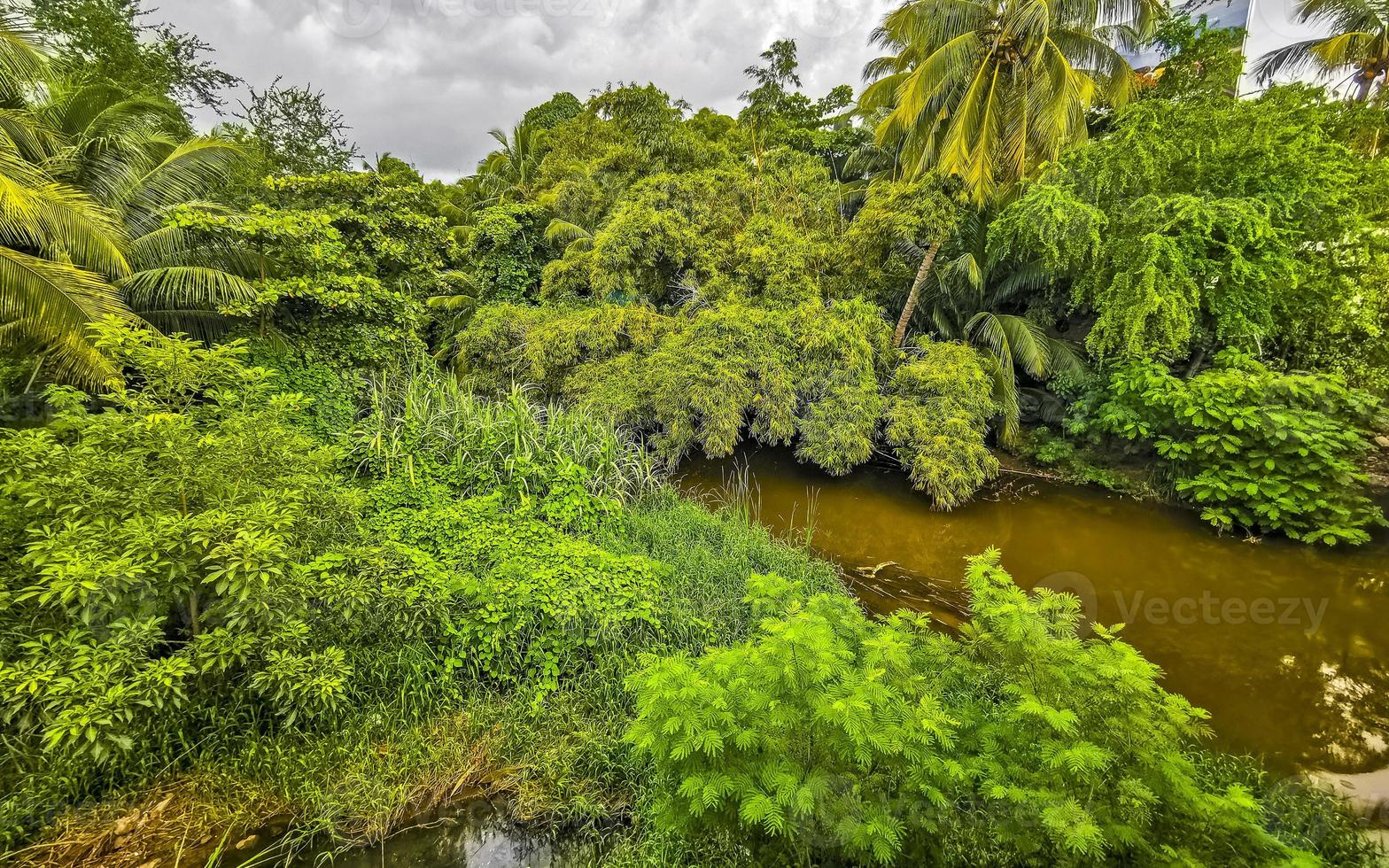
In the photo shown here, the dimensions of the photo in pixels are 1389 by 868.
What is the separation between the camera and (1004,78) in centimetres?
800

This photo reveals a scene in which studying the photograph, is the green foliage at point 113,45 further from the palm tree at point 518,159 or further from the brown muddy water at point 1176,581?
the brown muddy water at point 1176,581

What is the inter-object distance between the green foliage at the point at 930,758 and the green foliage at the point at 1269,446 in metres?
6.27

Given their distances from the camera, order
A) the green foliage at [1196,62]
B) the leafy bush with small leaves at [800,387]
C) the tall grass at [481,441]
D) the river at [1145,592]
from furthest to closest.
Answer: the green foliage at [1196,62], the leafy bush with small leaves at [800,387], the tall grass at [481,441], the river at [1145,592]

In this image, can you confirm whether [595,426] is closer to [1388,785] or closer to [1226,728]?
[1226,728]

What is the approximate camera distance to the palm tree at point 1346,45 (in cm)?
1030

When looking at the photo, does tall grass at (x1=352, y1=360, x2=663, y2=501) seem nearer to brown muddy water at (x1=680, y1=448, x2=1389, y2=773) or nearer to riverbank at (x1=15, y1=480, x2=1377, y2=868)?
brown muddy water at (x1=680, y1=448, x2=1389, y2=773)

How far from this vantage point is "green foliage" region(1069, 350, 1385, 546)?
19.6 feet

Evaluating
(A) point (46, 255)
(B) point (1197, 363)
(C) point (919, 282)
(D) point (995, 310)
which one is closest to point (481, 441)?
(A) point (46, 255)

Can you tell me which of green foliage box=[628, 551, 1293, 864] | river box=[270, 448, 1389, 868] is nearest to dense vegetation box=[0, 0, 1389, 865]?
green foliage box=[628, 551, 1293, 864]

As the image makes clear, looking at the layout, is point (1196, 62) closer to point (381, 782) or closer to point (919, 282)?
point (919, 282)

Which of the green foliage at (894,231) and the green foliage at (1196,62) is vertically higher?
the green foliage at (1196,62)

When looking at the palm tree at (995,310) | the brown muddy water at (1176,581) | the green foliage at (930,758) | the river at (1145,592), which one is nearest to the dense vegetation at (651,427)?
the green foliage at (930,758)

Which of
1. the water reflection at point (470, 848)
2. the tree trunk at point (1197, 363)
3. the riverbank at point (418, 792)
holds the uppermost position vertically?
the tree trunk at point (1197, 363)

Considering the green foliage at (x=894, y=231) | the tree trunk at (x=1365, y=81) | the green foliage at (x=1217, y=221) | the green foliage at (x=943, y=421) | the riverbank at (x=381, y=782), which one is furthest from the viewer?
the tree trunk at (x=1365, y=81)
